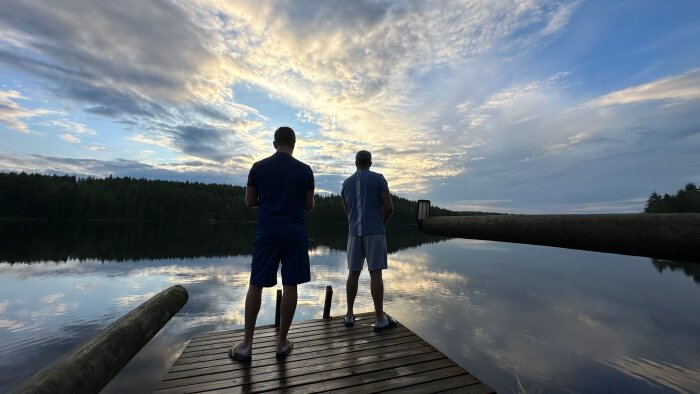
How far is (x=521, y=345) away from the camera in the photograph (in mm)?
11211

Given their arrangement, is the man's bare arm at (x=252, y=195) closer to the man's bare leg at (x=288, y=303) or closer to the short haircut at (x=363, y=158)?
the man's bare leg at (x=288, y=303)

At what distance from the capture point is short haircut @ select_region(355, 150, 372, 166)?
5.29m

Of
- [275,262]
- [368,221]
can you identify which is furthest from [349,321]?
[275,262]

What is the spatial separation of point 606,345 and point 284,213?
44.6 ft

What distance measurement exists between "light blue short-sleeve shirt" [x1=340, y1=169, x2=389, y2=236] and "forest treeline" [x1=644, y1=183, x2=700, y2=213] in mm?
82294

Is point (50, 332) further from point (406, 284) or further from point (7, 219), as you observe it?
point (7, 219)

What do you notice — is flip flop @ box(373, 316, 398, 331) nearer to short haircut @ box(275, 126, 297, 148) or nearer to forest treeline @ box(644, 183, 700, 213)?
short haircut @ box(275, 126, 297, 148)

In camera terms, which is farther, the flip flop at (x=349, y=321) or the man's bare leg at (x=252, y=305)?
the flip flop at (x=349, y=321)

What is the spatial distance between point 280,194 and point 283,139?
0.70 m

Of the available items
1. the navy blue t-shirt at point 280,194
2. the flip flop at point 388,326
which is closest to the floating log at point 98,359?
the navy blue t-shirt at point 280,194

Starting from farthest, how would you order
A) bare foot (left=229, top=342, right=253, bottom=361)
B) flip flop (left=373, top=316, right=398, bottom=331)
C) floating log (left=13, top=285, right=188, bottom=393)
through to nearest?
flip flop (left=373, top=316, right=398, bottom=331)
bare foot (left=229, top=342, right=253, bottom=361)
floating log (left=13, top=285, right=188, bottom=393)

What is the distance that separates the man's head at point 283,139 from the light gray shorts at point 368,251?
195cm

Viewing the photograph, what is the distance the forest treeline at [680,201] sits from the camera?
212ft

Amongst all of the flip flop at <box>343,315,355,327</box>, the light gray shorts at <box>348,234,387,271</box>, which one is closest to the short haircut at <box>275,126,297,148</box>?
the light gray shorts at <box>348,234,387,271</box>
